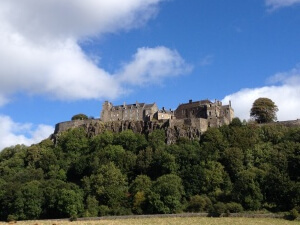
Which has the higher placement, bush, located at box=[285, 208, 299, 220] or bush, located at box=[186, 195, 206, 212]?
bush, located at box=[186, 195, 206, 212]

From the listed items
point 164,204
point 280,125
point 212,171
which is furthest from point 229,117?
point 164,204

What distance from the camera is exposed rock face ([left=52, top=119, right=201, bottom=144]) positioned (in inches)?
4096

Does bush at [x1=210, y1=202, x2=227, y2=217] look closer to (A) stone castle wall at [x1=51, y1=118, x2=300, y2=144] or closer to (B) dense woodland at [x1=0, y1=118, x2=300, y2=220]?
(B) dense woodland at [x1=0, y1=118, x2=300, y2=220]

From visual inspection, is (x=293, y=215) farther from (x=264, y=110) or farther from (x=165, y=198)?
(x=264, y=110)

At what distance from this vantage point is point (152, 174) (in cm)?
9412

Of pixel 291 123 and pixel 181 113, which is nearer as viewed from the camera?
pixel 291 123

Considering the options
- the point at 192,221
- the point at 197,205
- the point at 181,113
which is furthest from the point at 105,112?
the point at 192,221

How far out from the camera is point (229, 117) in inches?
4481

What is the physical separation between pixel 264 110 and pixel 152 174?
39.0m

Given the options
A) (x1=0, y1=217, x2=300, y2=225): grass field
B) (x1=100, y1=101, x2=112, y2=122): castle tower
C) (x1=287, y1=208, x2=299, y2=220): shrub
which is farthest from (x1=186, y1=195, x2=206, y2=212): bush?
(x1=100, y1=101, x2=112, y2=122): castle tower

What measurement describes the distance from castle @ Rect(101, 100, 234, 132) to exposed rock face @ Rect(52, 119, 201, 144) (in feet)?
5.04

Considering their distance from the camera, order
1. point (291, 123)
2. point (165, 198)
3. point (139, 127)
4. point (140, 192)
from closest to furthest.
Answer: point (165, 198) < point (140, 192) < point (291, 123) < point (139, 127)

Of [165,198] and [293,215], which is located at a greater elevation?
[165,198]

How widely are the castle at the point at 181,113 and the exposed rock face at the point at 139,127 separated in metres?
1.54
